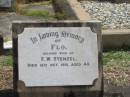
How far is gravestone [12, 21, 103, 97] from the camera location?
630 cm

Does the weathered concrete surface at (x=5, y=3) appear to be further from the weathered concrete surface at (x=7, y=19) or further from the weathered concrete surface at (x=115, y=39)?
the weathered concrete surface at (x=115, y=39)

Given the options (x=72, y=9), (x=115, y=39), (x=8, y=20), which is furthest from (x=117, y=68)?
(x=8, y=20)

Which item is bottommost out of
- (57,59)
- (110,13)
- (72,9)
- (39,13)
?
(39,13)

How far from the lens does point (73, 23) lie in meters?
6.37

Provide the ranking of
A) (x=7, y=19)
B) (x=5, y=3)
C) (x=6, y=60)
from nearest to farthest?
(x=6, y=60)
(x=7, y=19)
(x=5, y=3)

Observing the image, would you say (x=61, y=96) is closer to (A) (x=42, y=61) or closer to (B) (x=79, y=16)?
(A) (x=42, y=61)

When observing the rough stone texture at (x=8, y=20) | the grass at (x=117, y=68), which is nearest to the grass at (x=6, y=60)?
the rough stone texture at (x=8, y=20)

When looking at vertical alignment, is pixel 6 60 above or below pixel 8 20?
above

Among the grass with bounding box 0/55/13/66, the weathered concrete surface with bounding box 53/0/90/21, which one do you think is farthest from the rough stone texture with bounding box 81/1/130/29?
the grass with bounding box 0/55/13/66

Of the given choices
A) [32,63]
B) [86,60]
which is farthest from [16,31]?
[86,60]

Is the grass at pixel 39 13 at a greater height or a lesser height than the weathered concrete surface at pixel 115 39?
lesser

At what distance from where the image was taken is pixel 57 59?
6340 mm

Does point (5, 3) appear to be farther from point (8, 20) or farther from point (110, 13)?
point (110, 13)

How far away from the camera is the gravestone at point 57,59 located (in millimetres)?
6301
